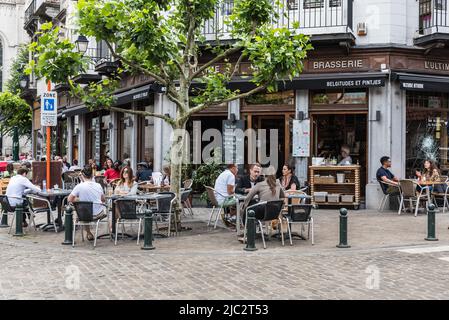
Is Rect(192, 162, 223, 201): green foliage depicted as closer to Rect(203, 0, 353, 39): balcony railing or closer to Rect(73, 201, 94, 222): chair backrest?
Rect(203, 0, 353, 39): balcony railing

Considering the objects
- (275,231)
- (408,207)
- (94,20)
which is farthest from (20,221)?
(408,207)

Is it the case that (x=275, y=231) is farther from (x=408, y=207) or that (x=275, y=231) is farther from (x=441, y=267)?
(x=408, y=207)

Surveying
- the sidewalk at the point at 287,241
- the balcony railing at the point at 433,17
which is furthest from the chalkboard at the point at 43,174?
the balcony railing at the point at 433,17

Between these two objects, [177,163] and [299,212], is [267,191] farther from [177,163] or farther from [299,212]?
[177,163]

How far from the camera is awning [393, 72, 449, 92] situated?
15172 mm

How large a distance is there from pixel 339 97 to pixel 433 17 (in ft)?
11.3

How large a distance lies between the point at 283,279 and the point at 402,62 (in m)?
10.6

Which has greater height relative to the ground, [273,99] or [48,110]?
[273,99]

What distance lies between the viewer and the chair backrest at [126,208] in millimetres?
9719

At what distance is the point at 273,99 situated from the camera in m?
16.7

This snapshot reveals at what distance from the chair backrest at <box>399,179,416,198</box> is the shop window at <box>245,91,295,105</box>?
4120 millimetres

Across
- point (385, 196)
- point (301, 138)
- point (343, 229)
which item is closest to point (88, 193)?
point (343, 229)

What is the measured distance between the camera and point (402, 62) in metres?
15.7

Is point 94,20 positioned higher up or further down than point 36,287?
higher up
